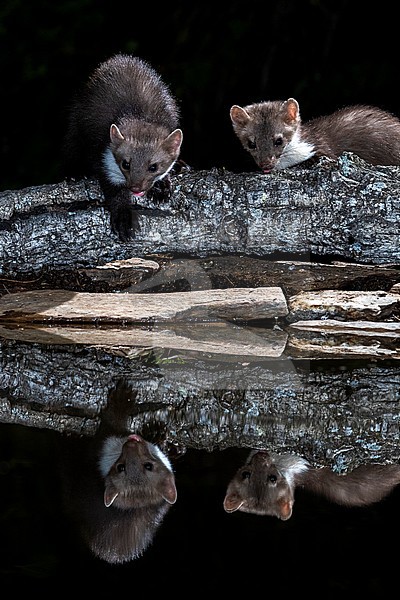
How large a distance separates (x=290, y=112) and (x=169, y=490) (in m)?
2.38

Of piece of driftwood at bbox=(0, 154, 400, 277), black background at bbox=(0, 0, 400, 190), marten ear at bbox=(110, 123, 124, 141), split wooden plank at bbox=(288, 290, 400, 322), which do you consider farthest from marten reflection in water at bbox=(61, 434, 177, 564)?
black background at bbox=(0, 0, 400, 190)

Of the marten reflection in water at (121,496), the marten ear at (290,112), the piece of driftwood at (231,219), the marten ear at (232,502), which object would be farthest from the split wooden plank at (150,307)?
the marten ear at (232,502)

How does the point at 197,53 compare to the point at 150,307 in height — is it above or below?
below

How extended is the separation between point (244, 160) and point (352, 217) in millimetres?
1381

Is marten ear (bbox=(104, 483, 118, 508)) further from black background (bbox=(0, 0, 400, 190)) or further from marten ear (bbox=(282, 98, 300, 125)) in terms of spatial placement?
black background (bbox=(0, 0, 400, 190))

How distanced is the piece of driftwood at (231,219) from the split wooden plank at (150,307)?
0.75 ft

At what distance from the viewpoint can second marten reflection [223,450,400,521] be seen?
173 cm

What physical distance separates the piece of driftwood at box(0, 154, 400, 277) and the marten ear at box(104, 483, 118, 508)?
1.72 m

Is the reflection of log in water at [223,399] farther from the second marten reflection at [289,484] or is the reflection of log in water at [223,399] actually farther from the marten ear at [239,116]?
the marten ear at [239,116]

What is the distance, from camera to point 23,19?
19.8 ft

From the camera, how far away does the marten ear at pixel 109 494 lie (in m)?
1.79

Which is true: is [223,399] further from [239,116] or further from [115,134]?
[239,116]

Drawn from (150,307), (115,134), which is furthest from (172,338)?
(115,134)

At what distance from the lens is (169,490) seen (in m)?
1.79
